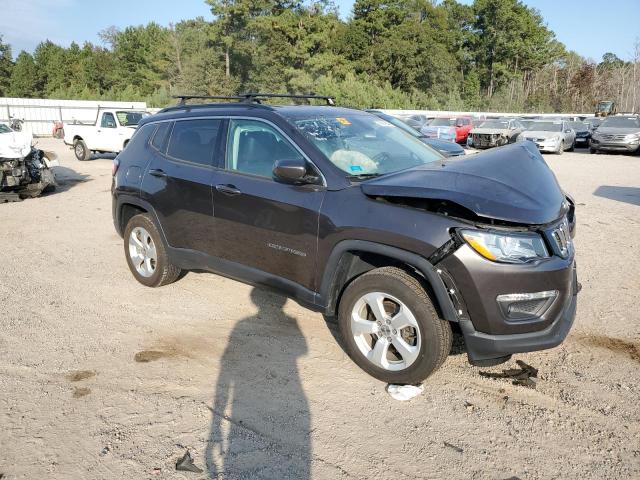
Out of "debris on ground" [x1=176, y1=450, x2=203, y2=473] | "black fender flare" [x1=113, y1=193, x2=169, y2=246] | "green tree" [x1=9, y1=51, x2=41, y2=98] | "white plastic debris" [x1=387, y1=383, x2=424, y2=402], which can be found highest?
"green tree" [x1=9, y1=51, x2=41, y2=98]

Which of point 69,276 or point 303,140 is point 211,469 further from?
point 69,276

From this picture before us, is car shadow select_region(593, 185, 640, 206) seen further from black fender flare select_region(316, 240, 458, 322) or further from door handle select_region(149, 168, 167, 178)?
door handle select_region(149, 168, 167, 178)

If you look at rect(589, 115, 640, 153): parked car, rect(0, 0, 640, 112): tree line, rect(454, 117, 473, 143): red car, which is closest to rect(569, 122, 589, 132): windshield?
rect(589, 115, 640, 153): parked car

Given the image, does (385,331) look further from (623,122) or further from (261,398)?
(623,122)

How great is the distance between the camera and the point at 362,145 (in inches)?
162

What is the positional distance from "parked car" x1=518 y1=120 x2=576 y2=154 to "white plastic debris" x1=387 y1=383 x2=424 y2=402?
19202mm

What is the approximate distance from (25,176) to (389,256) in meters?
9.75

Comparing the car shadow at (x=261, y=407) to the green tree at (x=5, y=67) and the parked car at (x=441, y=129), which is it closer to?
the parked car at (x=441, y=129)

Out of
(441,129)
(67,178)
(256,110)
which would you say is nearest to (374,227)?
(256,110)

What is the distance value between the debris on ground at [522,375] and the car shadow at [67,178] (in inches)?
429

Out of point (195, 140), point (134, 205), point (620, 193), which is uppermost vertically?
point (195, 140)

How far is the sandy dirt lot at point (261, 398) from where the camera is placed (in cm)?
276

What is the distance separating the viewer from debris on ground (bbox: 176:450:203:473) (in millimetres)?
2688

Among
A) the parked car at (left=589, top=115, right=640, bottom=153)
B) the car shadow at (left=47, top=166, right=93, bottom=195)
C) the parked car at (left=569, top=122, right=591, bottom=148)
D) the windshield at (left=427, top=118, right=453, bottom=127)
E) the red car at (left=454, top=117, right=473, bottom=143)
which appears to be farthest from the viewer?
the red car at (left=454, top=117, right=473, bottom=143)
